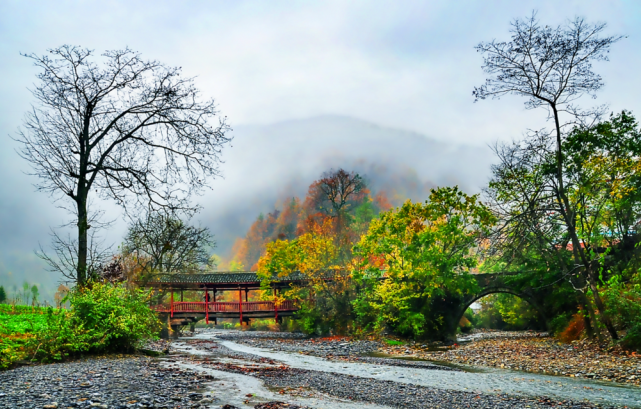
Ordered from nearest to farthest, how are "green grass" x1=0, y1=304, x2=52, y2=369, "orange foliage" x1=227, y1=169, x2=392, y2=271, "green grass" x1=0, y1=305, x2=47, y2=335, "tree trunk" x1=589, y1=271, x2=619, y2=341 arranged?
1. "green grass" x1=0, y1=304, x2=52, y2=369
2. "green grass" x1=0, y1=305, x2=47, y2=335
3. "tree trunk" x1=589, y1=271, x2=619, y2=341
4. "orange foliage" x1=227, y1=169, x2=392, y2=271

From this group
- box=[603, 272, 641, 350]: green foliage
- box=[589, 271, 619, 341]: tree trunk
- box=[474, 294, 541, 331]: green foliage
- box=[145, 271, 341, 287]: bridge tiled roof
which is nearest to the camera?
box=[603, 272, 641, 350]: green foliage

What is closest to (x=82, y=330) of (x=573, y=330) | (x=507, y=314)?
(x=573, y=330)

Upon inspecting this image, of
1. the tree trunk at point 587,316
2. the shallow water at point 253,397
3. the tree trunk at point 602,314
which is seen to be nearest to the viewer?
the shallow water at point 253,397

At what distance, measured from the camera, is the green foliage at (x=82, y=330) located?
1198 cm

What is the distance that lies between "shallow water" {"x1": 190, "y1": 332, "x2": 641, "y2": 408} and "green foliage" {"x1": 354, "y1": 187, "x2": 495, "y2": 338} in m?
9.62

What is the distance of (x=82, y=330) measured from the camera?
43.1 feet

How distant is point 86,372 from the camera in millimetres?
9930

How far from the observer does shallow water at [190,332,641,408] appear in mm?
10070

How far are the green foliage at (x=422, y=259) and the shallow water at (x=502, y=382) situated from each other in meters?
9.62

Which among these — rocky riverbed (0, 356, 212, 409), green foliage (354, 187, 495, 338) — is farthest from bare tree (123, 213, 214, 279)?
rocky riverbed (0, 356, 212, 409)

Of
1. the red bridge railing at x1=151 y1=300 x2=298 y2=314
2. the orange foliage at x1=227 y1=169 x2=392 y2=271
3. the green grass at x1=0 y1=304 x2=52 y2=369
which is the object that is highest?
the orange foliage at x1=227 y1=169 x2=392 y2=271

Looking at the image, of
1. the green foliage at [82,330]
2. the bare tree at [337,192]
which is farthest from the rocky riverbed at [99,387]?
the bare tree at [337,192]

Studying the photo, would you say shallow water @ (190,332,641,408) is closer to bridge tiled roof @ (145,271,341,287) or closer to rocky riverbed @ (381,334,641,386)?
rocky riverbed @ (381,334,641,386)

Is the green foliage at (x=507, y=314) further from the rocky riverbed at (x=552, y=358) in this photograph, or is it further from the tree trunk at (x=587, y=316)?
the tree trunk at (x=587, y=316)
